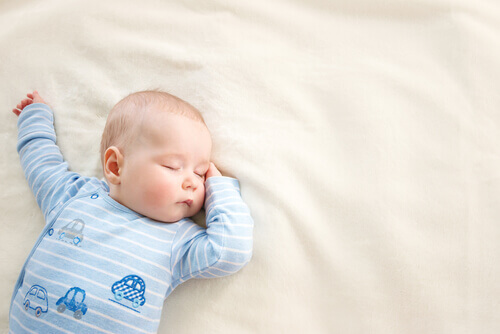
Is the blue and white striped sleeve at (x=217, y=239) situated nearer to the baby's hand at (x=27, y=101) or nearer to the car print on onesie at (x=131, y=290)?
the car print on onesie at (x=131, y=290)

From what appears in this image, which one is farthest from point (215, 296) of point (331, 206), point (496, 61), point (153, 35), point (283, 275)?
point (496, 61)

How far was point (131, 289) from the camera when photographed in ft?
3.18

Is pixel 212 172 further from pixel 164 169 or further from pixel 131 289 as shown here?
pixel 131 289

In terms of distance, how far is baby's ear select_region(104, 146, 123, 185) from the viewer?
1062 mm

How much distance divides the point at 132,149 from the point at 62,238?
0.25 m

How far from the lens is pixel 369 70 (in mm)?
1117

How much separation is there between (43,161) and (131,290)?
0.43 meters

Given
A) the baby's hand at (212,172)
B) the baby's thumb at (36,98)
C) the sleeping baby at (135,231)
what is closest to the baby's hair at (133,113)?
the sleeping baby at (135,231)

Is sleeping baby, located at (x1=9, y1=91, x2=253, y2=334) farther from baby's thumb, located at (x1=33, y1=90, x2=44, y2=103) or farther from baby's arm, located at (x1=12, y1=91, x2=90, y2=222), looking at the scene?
baby's thumb, located at (x1=33, y1=90, x2=44, y2=103)

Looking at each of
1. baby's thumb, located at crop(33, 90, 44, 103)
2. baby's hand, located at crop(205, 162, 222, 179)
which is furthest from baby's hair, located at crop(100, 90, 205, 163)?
baby's thumb, located at crop(33, 90, 44, 103)

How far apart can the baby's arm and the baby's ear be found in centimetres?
11

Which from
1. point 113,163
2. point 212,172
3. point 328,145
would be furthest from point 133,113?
point 328,145

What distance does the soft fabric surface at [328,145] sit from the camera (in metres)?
1.00

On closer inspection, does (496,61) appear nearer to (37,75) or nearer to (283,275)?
(283,275)
